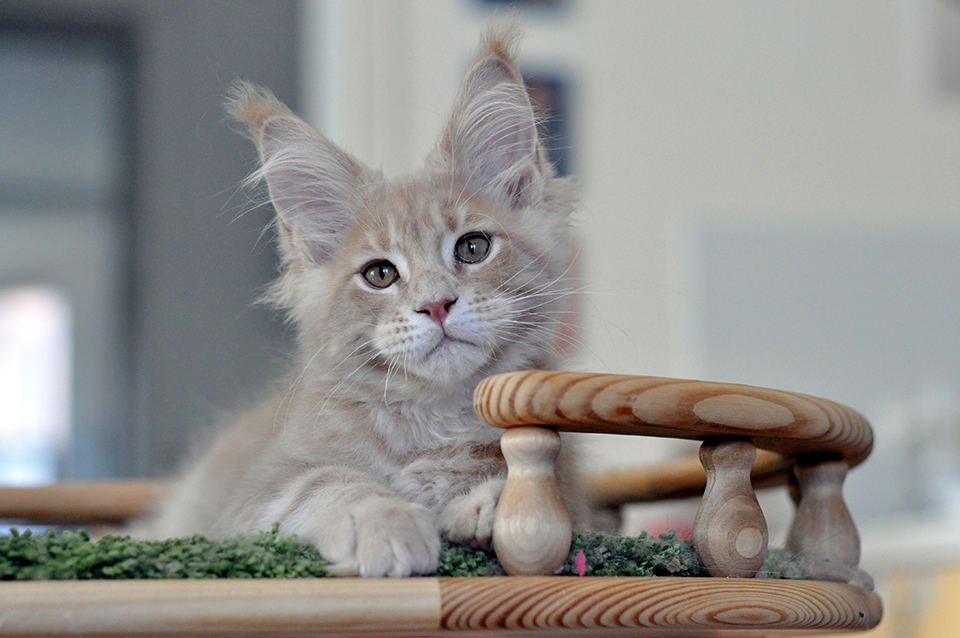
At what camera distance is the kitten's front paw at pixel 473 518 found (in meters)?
0.77

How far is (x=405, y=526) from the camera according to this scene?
29.3 inches

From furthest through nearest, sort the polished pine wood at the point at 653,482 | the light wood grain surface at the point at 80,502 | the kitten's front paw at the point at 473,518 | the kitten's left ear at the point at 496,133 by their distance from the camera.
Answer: the light wood grain surface at the point at 80,502 → the polished pine wood at the point at 653,482 → the kitten's left ear at the point at 496,133 → the kitten's front paw at the point at 473,518

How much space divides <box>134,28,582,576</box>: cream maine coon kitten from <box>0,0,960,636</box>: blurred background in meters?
1.37

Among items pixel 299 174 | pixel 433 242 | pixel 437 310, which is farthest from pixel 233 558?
pixel 299 174

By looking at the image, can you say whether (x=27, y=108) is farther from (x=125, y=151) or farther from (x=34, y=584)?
(x=34, y=584)

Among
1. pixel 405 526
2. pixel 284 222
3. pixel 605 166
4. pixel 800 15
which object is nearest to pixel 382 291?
pixel 284 222

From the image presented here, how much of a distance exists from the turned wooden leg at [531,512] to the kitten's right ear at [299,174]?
0.55 metres

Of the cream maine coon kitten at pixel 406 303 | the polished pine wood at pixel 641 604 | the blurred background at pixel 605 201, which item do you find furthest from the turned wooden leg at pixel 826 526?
the blurred background at pixel 605 201

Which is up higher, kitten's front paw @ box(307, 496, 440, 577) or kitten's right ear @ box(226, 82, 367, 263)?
kitten's right ear @ box(226, 82, 367, 263)

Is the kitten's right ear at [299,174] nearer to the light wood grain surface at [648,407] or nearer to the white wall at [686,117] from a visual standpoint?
the light wood grain surface at [648,407]

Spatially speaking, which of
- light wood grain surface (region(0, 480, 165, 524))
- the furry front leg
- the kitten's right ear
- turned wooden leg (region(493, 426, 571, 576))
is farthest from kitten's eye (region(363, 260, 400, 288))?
light wood grain surface (region(0, 480, 165, 524))

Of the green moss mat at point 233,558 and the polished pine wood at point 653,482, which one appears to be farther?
the polished pine wood at point 653,482

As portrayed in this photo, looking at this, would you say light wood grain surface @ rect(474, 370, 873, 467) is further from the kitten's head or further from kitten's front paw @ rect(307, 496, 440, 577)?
the kitten's head

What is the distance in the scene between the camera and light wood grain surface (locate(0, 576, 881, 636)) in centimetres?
62
